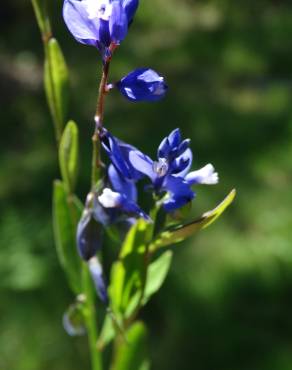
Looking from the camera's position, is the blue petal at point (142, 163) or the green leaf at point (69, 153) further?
the green leaf at point (69, 153)

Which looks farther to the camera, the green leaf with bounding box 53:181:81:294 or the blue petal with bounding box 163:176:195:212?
the green leaf with bounding box 53:181:81:294

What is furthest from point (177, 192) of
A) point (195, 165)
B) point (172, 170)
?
point (195, 165)

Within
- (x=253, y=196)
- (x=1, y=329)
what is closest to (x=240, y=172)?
(x=253, y=196)

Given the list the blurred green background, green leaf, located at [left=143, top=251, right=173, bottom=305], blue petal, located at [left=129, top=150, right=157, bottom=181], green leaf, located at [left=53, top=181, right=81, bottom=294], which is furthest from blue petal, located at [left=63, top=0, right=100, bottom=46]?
the blurred green background

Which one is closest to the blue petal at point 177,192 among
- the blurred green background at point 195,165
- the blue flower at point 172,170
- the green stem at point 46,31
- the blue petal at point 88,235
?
the blue flower at point 172,170

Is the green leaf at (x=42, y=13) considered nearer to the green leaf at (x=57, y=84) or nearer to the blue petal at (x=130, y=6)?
the green leaf at (x=57, y=84)

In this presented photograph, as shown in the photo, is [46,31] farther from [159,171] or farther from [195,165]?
[195,165]

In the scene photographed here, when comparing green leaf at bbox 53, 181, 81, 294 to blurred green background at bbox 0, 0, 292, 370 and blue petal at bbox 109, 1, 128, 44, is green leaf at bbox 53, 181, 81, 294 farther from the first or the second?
blurred green background at bbox 0, 0, 292, 370
